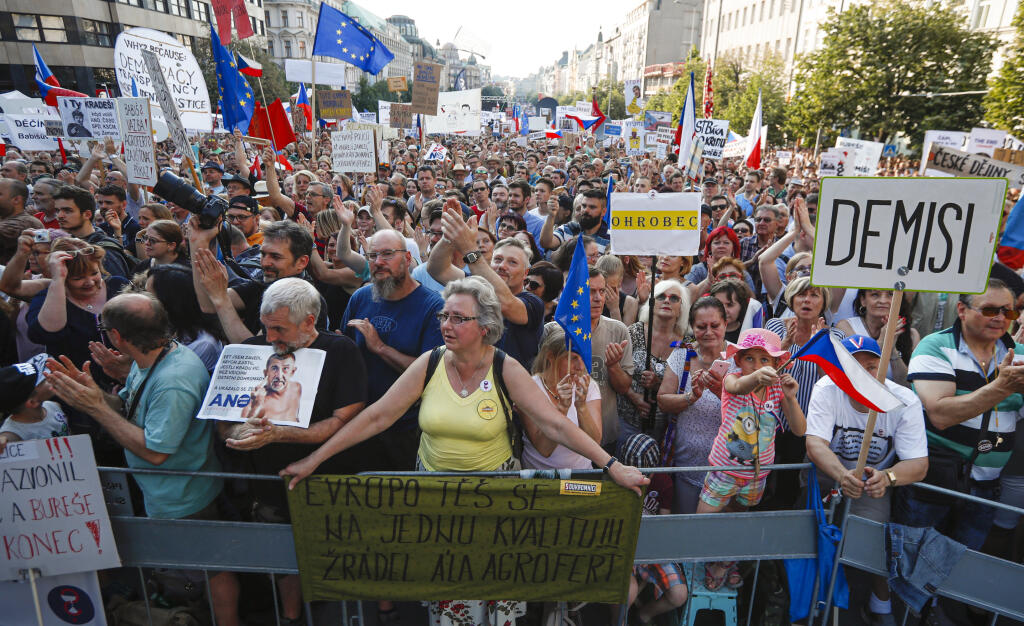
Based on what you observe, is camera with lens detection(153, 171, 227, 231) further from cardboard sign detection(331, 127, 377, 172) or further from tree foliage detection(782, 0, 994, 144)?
tree foliage detection(782, 0, 994, 144)

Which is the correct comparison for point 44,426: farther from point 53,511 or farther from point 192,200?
point 192,200

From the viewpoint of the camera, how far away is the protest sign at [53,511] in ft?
9.11

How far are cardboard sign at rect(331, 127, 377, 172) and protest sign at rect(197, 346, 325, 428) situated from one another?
21.4ft

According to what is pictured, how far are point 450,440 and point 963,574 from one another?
2506 mm

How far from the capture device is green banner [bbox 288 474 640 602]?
8.93 feet

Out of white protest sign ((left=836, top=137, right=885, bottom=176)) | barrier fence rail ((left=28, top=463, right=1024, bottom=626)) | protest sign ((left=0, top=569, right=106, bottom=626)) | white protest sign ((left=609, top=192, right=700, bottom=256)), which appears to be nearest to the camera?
barrier fence rail ((left=28, top=463, right=1024, bottom=626))

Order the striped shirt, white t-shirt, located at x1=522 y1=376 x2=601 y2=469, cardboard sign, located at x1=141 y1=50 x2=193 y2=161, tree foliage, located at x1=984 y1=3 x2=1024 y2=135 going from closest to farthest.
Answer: white t-shirt, located at x1=522 y1=376 x2=601 y2=469, the striped shirt, cardboard sign, located at x1=141 y1=50 x2=193 y2=161, tree foliage, located at x1=984 y1=3 x2=1024 y2=135

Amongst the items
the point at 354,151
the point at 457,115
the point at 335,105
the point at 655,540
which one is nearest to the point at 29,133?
the point at 335,105

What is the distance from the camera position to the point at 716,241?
5879 mm

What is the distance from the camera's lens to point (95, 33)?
41062 millimetres

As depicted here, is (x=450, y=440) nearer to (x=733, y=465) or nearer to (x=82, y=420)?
(x=733, y=465)

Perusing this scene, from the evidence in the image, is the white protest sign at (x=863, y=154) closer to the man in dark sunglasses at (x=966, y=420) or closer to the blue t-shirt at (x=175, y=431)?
the man in dark sunglasses at (x=966, y=420)

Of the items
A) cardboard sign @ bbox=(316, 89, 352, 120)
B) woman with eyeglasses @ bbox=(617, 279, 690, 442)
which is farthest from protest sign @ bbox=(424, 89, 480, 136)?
woman with eyeglasses @ bbox=(617, 279, 690, 442)

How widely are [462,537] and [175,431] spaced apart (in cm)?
148
